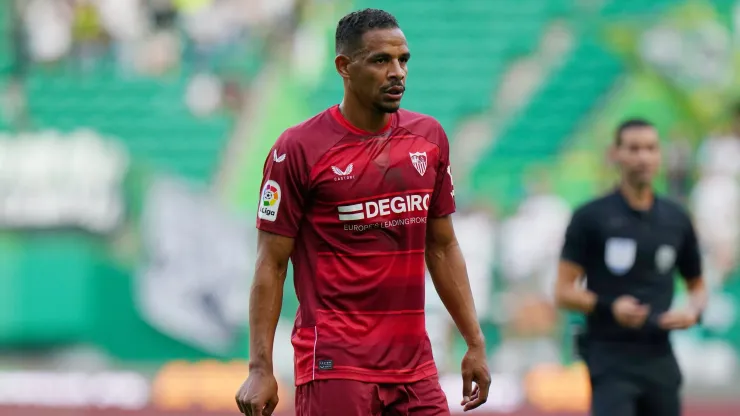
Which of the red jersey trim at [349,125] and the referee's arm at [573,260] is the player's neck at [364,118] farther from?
the referee's arm at [573,260]

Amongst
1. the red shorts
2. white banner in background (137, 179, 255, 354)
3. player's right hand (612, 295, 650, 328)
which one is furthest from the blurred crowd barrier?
the red shorts

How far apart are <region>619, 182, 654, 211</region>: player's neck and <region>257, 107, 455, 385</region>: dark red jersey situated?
7.25 feet

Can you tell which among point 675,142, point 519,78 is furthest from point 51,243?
point 675,142

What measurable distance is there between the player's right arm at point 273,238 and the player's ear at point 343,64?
12.7 inches

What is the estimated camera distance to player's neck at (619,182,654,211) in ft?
21.3

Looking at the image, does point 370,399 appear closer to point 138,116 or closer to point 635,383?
point 635,383

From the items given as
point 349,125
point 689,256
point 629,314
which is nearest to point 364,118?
point 349,125

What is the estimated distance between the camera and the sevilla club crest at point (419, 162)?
15.1 feet

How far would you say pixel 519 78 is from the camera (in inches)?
547

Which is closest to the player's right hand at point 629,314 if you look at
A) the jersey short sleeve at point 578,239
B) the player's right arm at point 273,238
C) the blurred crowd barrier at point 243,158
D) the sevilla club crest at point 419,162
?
the jersey short sleeve at point 578,239

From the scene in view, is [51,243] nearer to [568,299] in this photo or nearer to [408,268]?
[568,299]

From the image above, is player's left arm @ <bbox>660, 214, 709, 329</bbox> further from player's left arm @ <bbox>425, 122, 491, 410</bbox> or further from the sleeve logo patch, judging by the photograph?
the sleeve logo patch

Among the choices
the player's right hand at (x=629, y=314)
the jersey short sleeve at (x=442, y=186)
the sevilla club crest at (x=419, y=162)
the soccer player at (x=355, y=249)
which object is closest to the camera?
the soccer player at (x=355, y=249)

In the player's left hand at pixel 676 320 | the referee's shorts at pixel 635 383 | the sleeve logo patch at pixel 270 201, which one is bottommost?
the referee's shorts at pixel 635 383
